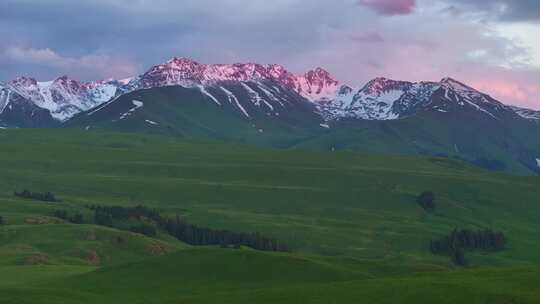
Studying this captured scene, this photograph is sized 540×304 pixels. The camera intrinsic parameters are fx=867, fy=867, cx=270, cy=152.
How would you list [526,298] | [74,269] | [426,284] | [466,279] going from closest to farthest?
[526,298], [426,284], [466,279], [74,269]

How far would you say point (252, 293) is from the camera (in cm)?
8756

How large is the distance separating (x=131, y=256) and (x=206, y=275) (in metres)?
62.4

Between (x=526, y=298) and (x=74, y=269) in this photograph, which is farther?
(x=74, y=269)

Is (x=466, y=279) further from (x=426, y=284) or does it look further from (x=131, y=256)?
(x=131, y=256)

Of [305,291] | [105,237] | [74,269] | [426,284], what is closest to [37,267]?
[74,269]

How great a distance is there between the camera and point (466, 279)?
87500 mm

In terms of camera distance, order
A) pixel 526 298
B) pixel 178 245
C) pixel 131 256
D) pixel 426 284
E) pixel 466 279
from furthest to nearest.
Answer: pixel 178 245
pixel 131 256
pixel 466 279
pixel 426 284
pixel 526 298

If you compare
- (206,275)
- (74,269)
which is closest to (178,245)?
(74,269)

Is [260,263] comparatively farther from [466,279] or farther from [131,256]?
[131,256]

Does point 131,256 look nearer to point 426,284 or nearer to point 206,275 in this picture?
point 206,275

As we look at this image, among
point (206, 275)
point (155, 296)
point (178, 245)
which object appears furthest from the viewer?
point (178, 245)

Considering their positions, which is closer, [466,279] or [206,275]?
[466,279]

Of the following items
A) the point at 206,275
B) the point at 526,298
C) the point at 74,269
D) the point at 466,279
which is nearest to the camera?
the point at 526,298

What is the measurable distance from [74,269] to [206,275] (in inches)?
1123
